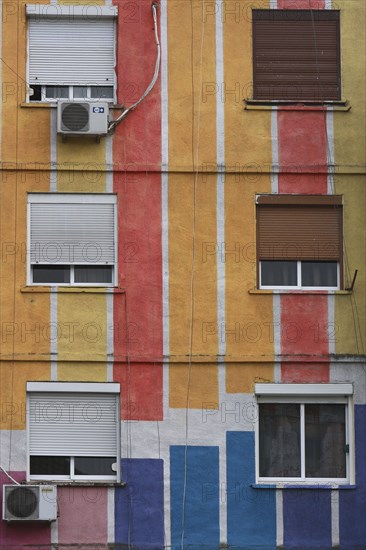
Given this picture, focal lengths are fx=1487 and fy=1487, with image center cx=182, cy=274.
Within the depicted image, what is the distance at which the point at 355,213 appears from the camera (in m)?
21.9

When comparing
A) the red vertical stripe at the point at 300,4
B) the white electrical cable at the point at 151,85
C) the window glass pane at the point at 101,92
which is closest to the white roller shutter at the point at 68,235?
the white electrical cable at the point at 151,85

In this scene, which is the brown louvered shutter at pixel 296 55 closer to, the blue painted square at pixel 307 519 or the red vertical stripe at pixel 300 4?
the red vertical stripe at pixel 300 4

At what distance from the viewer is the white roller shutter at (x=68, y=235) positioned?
21.7 metres

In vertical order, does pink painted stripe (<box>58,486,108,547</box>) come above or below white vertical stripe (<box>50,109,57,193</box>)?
below

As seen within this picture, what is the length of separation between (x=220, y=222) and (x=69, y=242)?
223 cm

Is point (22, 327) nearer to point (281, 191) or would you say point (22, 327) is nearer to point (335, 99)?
point (281, 191)

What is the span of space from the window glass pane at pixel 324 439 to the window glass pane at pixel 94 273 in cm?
349

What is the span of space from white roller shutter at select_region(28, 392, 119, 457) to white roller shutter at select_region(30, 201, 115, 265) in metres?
2.00

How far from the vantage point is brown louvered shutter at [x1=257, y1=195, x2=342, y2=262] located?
71.7ft

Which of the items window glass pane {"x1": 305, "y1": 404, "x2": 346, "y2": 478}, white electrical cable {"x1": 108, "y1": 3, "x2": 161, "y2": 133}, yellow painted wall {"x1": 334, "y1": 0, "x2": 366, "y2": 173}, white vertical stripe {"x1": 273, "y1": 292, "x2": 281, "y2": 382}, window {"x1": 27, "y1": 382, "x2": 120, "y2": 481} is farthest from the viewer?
yellow painted wall {"x1": 334, "y1": 0, "x2": 366, "y2": 173}

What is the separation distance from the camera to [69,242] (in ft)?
71.4

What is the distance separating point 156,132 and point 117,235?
1.64 meters

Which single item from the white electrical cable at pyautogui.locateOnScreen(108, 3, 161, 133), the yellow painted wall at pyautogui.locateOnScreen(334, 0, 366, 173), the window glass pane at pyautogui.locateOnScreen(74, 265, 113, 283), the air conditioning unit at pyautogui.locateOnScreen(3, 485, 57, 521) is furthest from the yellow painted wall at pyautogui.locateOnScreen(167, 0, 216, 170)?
the air conditioning unit at pyautogui.locateOnScreen(3, 485, 57, 521)

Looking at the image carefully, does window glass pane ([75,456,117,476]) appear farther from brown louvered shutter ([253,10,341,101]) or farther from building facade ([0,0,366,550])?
brown louvered shutter ([253,10,341,101])
